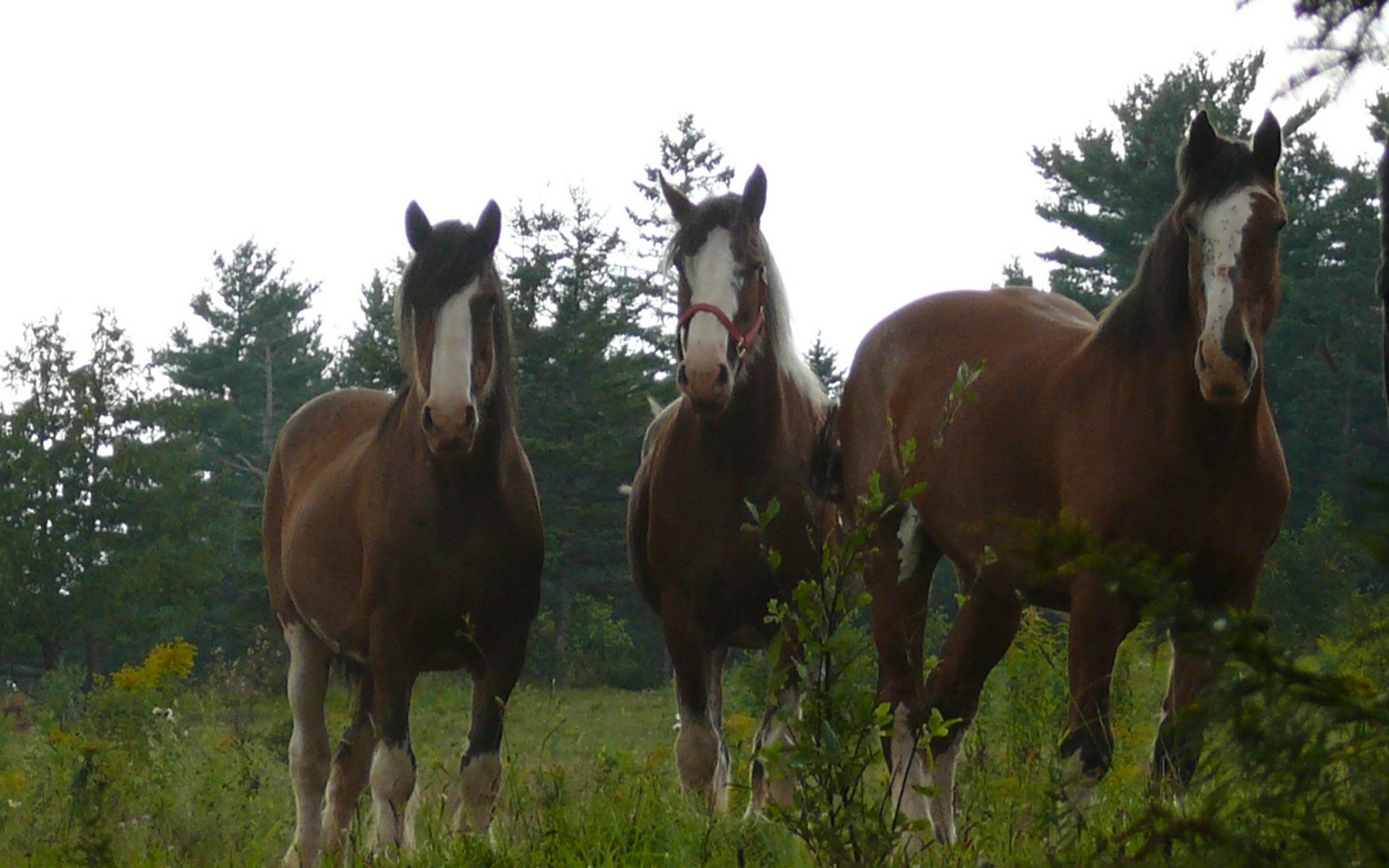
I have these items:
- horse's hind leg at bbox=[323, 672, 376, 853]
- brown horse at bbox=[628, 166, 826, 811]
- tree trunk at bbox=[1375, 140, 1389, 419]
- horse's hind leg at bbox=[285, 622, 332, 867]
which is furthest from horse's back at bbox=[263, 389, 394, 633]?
tree trunk at bbox=[1375, 140, 1389, 419]

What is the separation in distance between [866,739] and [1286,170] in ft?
83.4

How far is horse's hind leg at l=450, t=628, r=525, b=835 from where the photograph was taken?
561cm

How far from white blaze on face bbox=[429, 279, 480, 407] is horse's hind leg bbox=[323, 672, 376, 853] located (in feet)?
5.71

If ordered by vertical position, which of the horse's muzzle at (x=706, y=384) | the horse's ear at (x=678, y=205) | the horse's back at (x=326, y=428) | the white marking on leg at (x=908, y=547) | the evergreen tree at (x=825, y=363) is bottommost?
the white marking on leg at (x=908, y=547)

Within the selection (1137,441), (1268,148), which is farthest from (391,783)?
(1268,148)

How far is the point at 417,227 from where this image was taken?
587 cm

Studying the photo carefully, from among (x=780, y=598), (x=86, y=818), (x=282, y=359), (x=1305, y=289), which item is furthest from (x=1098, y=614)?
(x=282, y=359)

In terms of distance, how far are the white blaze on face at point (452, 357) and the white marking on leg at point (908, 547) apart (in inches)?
69.8

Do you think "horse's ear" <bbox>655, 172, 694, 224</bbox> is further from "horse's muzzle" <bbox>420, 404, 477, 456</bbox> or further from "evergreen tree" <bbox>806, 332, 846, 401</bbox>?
"evergreen tree" <bbox>806, 332, 846, 401</bbox>

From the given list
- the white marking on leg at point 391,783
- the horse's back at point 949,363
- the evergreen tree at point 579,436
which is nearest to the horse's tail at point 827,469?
the horse's back at point 949,363

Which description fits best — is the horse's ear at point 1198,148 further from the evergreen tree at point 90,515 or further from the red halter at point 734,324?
the evergreen tree at point 90,515

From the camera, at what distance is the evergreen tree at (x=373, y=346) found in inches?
1066

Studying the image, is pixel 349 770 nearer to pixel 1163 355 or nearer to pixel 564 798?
pixel 564 798

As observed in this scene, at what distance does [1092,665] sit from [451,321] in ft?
8.79
